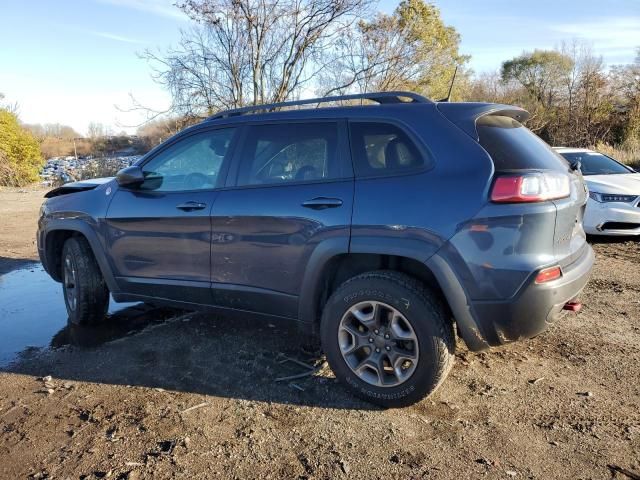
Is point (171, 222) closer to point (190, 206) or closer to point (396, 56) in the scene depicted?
point (190, 206)

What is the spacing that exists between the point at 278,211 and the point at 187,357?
1439 millimetres

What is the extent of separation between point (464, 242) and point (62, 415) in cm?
264

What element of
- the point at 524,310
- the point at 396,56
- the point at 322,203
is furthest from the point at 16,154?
the point at 524,310

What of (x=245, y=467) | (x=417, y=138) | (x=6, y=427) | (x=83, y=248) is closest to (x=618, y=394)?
(x=417, y=138)

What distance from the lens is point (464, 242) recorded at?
2.85 meters

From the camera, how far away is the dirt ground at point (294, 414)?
263 centimetres

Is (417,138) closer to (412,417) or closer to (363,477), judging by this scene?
(412,417)

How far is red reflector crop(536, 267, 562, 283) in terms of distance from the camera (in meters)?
2.82

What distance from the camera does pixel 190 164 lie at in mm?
4117

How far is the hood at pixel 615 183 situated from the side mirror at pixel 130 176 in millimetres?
6524

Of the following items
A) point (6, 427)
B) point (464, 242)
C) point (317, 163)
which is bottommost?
point (6, 427)

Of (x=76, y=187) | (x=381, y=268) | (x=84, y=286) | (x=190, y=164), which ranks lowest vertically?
(x=84, y=286)

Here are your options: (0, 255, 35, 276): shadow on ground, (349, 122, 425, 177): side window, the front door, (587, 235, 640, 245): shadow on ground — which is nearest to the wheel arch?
(349, 122, 425, 177): side window

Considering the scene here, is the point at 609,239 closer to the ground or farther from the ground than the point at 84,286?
closer to the ground
